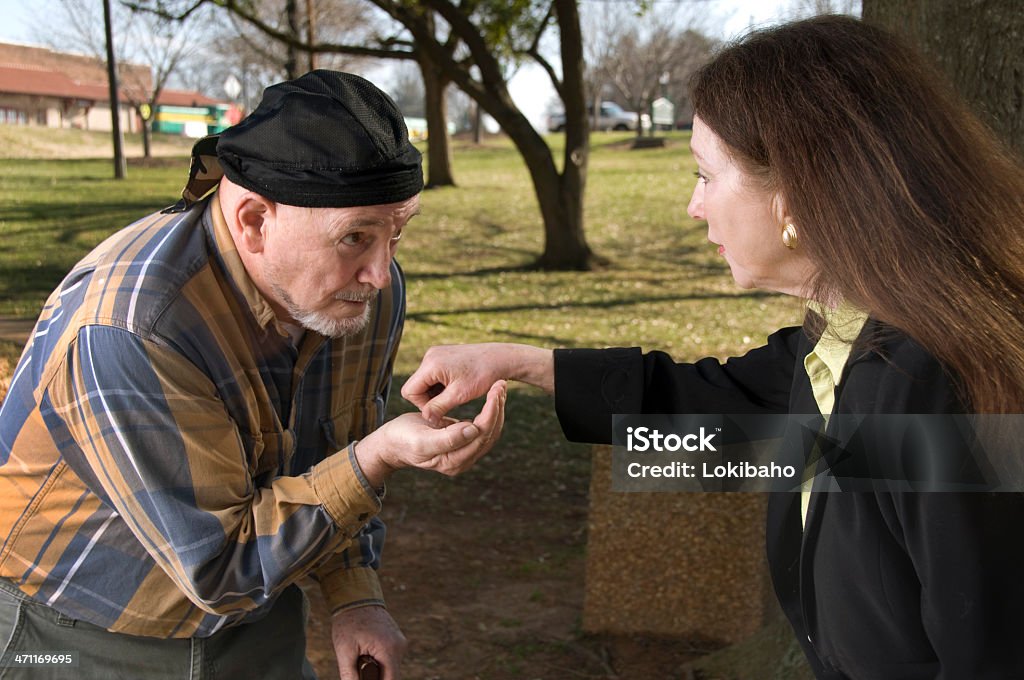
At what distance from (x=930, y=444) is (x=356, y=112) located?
125cm

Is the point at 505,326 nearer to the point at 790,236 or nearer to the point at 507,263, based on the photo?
the point at 507,263

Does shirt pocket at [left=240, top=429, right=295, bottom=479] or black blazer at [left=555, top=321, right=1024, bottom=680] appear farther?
shirt pocket at [left=240, top=429, right=295, bottom=479]

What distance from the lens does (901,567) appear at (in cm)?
168

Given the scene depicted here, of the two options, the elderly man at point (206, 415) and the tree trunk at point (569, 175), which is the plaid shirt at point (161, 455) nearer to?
the elderly man at point (206, 415)

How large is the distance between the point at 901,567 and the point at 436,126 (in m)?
21.9

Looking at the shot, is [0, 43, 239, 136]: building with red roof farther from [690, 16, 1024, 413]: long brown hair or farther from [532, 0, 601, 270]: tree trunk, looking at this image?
[690, 16, 1024, 413]: long brown hair

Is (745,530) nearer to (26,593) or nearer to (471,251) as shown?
(26,593)

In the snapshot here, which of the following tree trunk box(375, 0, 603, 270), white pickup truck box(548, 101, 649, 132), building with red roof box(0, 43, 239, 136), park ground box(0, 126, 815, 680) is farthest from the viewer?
white pickup truck box(548, 101, 649, 132)

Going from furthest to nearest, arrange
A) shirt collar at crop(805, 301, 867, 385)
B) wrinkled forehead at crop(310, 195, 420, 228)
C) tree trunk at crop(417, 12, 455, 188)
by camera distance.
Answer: tree trunk at crop(417, 12, 455, 188) < wrinkled forehead at crop(310, 195, 420, 228) < shirt collar at crop(805, 301, 867, 385)

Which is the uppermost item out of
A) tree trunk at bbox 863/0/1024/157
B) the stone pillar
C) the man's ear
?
tree trunk at bbox 863/0/1024/157

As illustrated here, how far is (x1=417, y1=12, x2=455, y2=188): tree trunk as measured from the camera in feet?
73.6

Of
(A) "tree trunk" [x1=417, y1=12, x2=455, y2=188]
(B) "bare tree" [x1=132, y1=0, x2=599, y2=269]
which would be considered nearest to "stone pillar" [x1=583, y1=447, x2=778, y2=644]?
(B) "bare tree" [x1=132, y1=0, x2=599, y2=269]

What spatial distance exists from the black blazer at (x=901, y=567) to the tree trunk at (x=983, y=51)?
186 centimetres

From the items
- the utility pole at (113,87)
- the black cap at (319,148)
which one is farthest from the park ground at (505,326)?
the black cap at (319,148)
